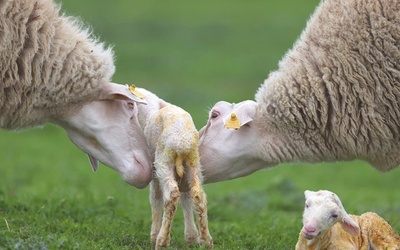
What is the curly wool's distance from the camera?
7176 millimetres

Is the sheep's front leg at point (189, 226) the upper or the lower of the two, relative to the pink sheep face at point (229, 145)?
lower

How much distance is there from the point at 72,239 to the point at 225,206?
141 inches

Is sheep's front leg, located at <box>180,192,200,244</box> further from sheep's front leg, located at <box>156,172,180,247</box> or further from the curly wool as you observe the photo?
the curly wool

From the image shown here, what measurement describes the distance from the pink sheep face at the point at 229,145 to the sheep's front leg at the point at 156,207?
1.41ft

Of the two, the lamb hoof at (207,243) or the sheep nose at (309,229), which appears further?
the lamb hoof at (207,243)

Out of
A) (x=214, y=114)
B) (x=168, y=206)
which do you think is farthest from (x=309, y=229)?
(x=214, y=114)

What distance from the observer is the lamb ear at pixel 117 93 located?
7.42 meters

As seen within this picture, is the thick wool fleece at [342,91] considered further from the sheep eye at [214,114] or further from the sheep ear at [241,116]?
the sheep eye at [214,114]

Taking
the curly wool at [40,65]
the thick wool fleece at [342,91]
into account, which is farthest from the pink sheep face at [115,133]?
the thick wool fleece at [342,91]

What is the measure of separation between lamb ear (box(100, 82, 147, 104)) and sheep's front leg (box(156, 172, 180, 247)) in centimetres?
101

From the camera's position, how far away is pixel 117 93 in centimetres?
745

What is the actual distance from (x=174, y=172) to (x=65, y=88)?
1.25 m

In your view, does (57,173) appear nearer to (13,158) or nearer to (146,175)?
(13,158)

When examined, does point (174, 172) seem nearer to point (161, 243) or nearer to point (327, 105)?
point (161, 243)
